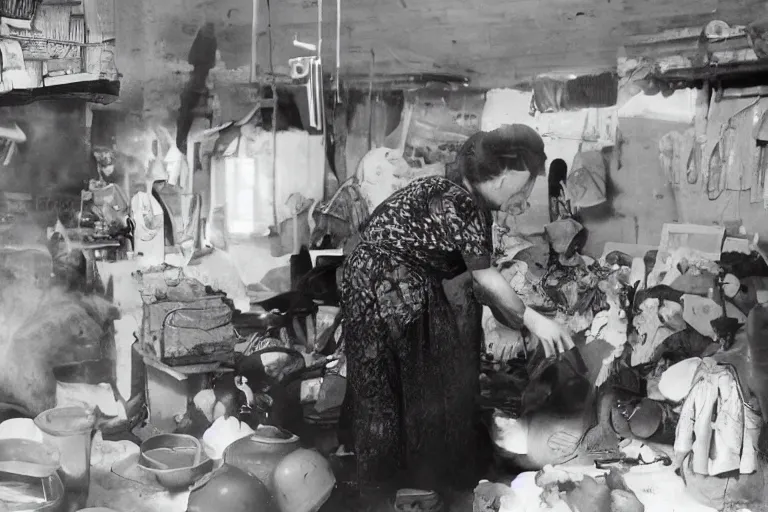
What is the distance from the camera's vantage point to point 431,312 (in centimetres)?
240

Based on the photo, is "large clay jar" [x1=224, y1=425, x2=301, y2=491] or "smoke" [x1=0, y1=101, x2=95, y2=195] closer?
"large clay jar" [x1=224, y1=425, x2=301, y2=491]

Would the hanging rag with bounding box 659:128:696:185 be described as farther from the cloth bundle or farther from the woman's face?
the cloth bundle

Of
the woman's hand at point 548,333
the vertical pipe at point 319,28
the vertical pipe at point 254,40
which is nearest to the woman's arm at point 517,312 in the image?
the woman's hand at point 548,333

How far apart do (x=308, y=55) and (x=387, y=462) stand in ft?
4.82

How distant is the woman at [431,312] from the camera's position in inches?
92.8

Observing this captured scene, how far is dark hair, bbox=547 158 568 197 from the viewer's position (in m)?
2.35

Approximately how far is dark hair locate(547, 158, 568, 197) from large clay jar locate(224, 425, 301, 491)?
4.13 ft

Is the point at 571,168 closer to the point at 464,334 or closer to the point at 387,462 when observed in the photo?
the point at 464,334

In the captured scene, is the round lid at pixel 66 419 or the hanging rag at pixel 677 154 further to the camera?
the round lid at pixel 66 419

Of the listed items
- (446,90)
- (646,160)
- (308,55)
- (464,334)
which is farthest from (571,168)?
(308,55)

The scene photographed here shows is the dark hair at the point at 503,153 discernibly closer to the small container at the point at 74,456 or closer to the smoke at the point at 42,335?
the smoke at the point at 42,335

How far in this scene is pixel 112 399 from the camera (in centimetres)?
283

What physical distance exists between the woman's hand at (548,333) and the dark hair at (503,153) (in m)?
0.47

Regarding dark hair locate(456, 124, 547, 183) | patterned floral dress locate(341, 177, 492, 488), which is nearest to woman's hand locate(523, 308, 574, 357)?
patterned floral dress locate(341, 177, 492, 488)
